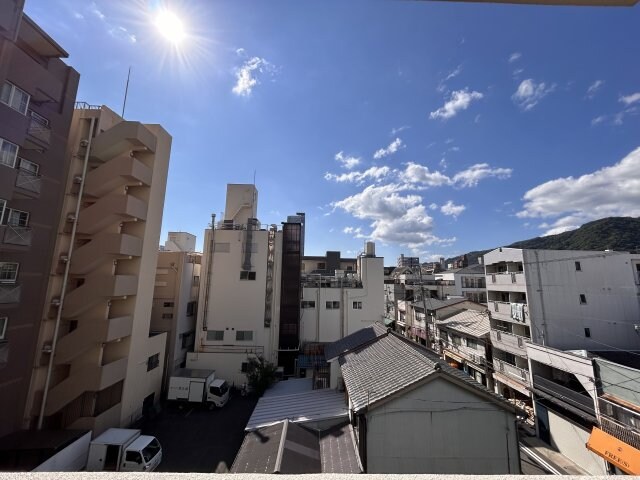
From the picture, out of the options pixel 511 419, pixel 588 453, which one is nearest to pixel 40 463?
pixel 511 419

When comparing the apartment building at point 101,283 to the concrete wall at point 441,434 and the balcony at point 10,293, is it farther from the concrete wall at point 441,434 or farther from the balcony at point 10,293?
the concrete wall at point 441,434

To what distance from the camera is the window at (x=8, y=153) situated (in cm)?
1159

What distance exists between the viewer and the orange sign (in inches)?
508

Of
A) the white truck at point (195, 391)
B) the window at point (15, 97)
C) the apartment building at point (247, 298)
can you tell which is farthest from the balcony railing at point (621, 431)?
the window at point (15, 97)

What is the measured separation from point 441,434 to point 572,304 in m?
19.1

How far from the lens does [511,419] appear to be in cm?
1075

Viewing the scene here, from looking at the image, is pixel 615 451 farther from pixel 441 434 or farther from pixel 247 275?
pixel 247 275

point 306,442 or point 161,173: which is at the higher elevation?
point 161,173

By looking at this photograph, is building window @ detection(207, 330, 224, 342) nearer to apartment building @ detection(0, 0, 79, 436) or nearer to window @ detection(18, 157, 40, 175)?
apartment building @ detection(0, 0, 79, 436)

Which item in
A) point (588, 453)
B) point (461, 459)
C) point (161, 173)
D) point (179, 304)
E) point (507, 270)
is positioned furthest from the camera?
point (507, 270)

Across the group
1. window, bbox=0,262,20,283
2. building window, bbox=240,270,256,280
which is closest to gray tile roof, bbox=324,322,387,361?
building window, bbox=240,270,256,280

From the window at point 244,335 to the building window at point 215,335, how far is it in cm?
141

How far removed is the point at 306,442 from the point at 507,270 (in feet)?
78.0

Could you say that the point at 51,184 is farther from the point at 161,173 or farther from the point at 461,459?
the point at 461,459
